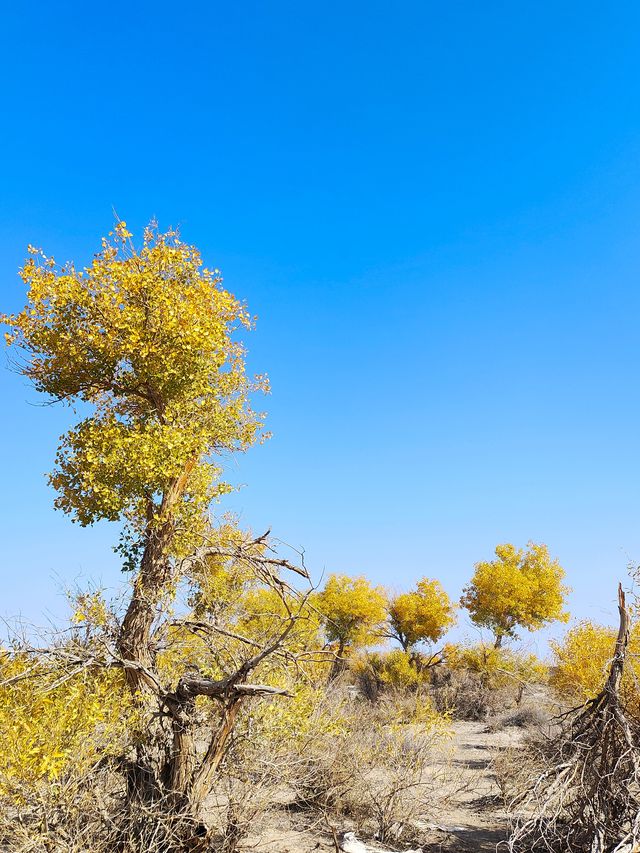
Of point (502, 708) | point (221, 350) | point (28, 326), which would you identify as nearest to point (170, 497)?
point (221, 350)

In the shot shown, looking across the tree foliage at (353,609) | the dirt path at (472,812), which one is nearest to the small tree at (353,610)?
the tree foliage at (353,609)

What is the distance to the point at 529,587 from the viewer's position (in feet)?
111

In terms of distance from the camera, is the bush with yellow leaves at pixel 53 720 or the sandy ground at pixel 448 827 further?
the sandy ground at pixel 448 827

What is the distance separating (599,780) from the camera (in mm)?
8539

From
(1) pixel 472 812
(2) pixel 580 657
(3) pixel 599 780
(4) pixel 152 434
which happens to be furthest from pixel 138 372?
(2) pixel 580 657

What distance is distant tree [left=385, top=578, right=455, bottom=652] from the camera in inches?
1358

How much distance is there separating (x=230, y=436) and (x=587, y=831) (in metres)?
8.43

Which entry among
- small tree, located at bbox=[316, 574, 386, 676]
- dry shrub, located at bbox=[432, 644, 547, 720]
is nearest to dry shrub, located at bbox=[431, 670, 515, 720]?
dry shrub, located at bbox=[432, 644, 547, 720]

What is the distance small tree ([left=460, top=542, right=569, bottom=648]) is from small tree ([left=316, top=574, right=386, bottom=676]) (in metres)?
5.68

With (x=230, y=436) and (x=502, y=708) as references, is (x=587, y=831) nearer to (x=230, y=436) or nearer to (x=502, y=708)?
(x=230, y=436)

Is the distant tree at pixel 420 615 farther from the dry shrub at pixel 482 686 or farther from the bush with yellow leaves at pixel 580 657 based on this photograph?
the bush with yellow leaves at pixel 580 657

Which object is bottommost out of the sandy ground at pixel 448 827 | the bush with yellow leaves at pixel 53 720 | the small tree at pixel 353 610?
the sandy ground at pixel 448 827

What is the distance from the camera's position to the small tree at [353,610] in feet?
112

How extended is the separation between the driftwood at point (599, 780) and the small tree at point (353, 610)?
82.7ft
